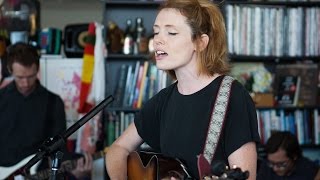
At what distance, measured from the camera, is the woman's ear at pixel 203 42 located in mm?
1968

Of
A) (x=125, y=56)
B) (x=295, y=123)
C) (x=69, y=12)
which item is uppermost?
(x=69, y=12)

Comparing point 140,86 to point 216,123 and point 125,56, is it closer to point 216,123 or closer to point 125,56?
point 125,56

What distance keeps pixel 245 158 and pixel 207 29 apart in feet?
1.30

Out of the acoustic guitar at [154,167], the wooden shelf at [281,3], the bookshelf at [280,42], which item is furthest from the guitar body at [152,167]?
the wooden shelf at [281,3]

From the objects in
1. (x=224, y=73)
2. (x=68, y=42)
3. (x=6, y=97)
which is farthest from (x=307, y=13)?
(x=224, y=73)

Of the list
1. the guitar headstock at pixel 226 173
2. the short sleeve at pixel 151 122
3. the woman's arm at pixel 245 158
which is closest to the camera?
the guitar headstock at pixel 226 173

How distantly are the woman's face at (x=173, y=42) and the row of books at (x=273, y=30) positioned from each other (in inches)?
89.4

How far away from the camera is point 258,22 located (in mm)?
4227

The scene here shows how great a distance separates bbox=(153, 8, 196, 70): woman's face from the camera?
6.35ft

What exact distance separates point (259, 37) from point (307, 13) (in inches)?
13.3

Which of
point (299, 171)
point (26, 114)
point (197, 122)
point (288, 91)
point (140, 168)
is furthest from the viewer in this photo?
point (288, 91)

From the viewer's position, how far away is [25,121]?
3.91 metres

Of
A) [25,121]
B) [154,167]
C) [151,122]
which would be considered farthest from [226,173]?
[25,121]

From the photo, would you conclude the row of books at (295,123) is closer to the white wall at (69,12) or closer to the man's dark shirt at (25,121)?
the man's dark shirt at (25,121)
